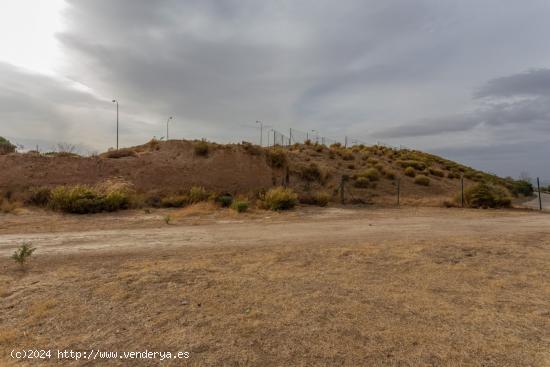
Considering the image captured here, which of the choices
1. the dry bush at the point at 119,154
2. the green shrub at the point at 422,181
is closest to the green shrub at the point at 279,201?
the dry bush at the point at 119,154

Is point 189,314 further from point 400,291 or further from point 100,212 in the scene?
point 100,212

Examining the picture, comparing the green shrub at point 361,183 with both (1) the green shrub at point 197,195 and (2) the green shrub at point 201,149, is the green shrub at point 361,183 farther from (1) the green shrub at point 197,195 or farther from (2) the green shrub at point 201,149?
(1) the green shrub at point 197,195

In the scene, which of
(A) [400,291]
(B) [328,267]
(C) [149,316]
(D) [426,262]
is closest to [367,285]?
(A) [400,291]

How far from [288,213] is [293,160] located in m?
15.1

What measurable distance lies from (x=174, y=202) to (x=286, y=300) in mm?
14847

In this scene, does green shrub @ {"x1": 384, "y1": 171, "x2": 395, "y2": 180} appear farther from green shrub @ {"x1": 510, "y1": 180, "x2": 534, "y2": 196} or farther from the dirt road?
the dirt road

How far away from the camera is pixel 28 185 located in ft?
66.2

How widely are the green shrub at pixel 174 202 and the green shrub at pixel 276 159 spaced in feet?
31.8

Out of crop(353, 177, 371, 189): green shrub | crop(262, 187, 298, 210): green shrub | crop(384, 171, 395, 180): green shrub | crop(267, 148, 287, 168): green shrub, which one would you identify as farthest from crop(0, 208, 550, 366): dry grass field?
crop(384, 171, 395, 180): green shrub

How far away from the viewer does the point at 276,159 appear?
27.9 metres

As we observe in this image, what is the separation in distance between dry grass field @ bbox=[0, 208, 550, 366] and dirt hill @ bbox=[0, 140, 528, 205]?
13404 millimetres

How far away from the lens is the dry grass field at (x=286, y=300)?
375 cm

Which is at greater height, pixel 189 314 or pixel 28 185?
pixel 28 185

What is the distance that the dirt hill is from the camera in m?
21.7
